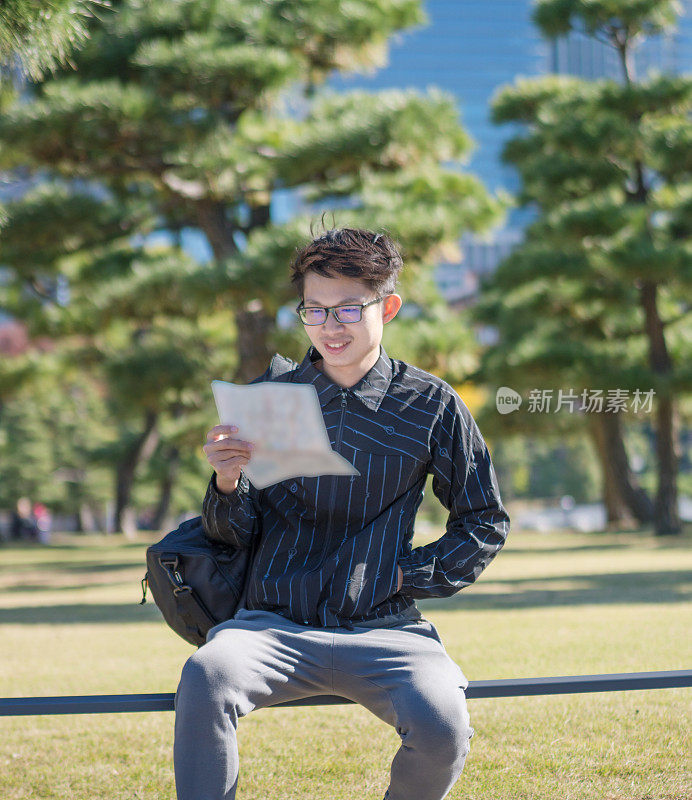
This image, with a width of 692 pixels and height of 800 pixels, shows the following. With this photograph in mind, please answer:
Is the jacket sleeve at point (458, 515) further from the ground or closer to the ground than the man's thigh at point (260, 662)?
further from the ground

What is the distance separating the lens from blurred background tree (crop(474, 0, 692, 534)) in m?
9.75

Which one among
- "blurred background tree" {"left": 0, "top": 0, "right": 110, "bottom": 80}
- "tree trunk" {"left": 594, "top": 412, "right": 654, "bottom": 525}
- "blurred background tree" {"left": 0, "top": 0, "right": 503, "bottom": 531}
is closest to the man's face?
"blurred background tree" {"left": 0, "top": 0, "right": 110, "bottom": 80}

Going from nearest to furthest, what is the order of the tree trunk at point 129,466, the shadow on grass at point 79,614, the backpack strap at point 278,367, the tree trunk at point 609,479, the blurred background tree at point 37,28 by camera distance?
the backpack strap at point 278,367, the blurred background tree at point 37,28, the shadow on grass at point 79,614, the tree trunk at point 609,479, the tree trunk at point 129,466

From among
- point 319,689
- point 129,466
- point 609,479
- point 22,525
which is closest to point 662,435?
point 609,479

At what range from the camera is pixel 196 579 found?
1.78m

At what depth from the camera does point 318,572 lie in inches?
67.0

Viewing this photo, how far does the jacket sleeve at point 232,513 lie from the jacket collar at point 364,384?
0.76 feet

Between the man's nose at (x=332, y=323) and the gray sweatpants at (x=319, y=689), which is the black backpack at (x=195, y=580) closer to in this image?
the gray sweatpants at (x=319, y=689)

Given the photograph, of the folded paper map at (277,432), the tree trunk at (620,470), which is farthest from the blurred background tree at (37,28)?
the tree trunk at (620,470)

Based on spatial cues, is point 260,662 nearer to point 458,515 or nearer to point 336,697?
point 336,697

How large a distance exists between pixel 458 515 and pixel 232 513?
0.42m

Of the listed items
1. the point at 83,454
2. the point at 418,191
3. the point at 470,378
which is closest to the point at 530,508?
the point at 83,454

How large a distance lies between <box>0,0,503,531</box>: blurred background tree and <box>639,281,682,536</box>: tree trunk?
106 inches

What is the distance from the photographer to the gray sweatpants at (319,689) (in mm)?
1464
